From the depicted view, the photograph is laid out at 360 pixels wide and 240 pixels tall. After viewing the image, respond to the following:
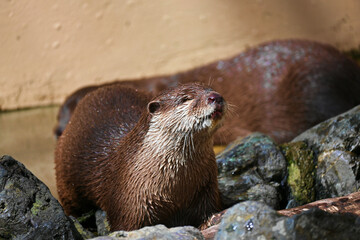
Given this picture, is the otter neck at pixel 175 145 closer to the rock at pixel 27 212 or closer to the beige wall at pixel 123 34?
the rock at pixel 27 212

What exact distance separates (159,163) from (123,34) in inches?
126

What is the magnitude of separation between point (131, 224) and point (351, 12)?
183 inches

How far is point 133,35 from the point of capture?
5656 mm

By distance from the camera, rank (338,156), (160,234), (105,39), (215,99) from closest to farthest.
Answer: (160,234)
(215,99)
(338,156)
(105,39)

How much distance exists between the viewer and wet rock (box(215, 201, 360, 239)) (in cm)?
187

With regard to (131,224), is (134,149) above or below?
above

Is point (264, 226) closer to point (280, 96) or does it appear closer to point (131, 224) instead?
point (131, 224)

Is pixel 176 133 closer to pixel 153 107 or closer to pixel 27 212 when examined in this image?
pixel 153 107

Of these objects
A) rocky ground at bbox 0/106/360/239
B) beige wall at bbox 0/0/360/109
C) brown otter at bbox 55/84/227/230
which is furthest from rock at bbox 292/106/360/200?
beige wall at bbox 0/0/360/109

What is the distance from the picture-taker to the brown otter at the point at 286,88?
449 centimetres

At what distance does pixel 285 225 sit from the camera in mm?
1888

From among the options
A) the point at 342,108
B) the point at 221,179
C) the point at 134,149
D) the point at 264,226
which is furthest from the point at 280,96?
the point at 264,226

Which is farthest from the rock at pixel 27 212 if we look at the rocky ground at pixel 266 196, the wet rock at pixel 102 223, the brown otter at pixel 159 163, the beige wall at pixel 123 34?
the beige wall at pixel 123 34

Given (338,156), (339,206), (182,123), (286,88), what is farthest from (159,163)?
(286,88)
